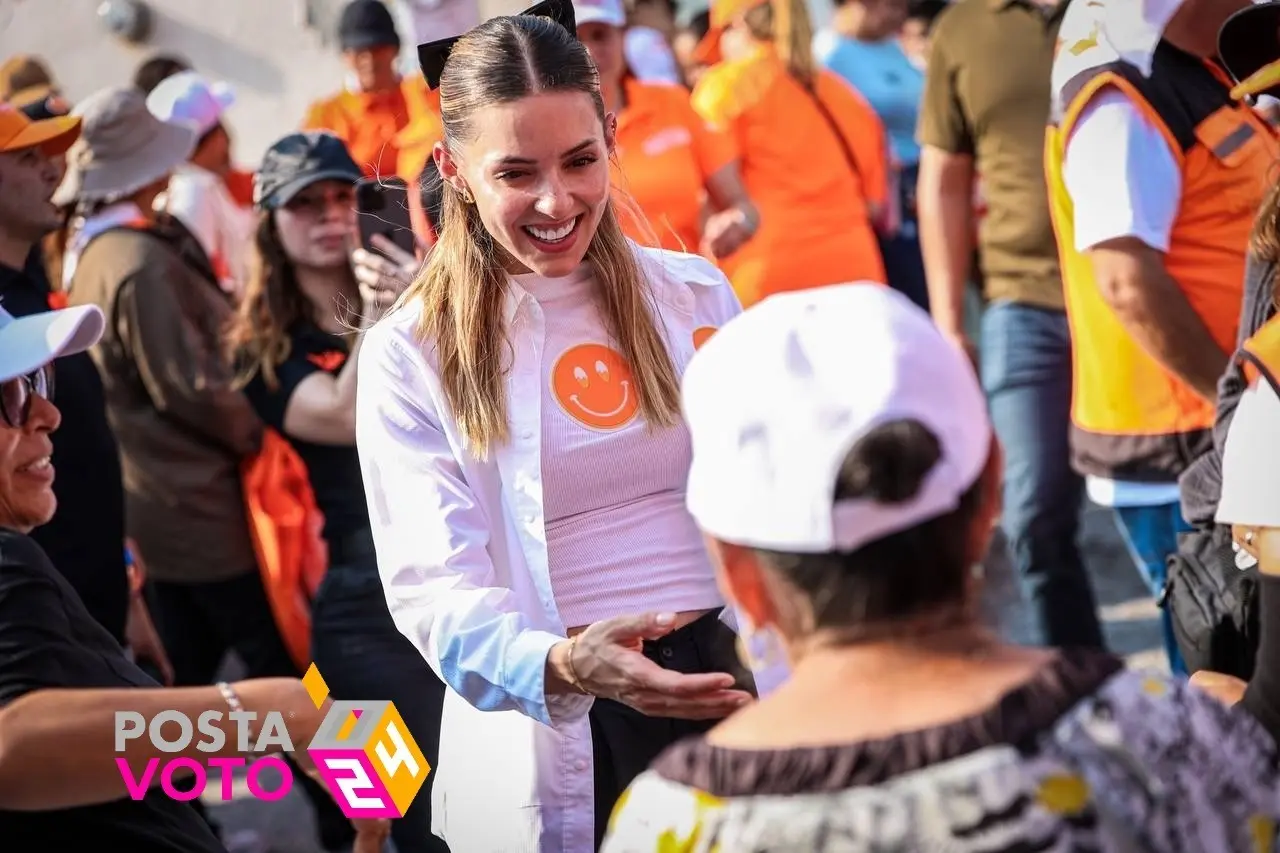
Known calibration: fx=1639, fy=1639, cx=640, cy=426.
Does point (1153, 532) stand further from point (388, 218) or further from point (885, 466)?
point (885, 466)

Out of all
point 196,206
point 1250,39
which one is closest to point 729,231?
point 1250,39

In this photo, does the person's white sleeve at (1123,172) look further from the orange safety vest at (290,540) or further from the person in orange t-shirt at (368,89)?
the person in orange t-shirt at (368,89)

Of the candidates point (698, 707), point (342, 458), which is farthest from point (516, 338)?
point (342, 458)

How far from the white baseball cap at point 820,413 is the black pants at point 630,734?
0.86 metres

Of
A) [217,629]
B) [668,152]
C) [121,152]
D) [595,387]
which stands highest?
[595,387]

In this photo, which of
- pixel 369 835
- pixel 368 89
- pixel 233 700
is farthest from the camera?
pixel 368 89

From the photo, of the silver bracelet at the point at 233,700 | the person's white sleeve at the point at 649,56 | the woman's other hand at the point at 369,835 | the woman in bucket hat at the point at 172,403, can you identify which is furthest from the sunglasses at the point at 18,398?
the person's white sleeve at the point at 649,56

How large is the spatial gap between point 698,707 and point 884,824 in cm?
74

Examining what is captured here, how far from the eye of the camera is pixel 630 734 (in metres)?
2.39

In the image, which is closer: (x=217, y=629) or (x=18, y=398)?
(x=18, y=398)

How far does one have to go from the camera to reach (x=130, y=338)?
4.57m

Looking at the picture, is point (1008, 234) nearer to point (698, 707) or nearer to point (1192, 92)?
point (1192, 92)

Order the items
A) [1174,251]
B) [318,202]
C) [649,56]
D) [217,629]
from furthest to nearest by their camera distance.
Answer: [649,56] < [217,629] < [318,202] < [1174,251]

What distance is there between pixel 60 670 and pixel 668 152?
10.1ft
